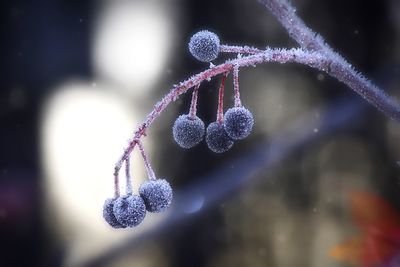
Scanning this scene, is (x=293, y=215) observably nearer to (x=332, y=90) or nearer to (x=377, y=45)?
(x=332, y=90)

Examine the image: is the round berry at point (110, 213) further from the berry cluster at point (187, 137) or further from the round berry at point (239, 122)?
the round berry at point (239, 122)

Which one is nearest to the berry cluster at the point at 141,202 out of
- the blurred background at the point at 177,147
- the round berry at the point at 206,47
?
the round berry at the point at 206,47

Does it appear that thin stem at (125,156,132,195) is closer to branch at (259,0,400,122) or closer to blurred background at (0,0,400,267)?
branch at (259,0,400,122)

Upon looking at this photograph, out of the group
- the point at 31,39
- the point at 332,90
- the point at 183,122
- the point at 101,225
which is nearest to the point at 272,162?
the point at 332,90

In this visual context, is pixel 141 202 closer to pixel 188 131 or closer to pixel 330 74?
pixel 188 131

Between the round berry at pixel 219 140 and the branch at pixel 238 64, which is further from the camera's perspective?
the round berry at pixel 219 140

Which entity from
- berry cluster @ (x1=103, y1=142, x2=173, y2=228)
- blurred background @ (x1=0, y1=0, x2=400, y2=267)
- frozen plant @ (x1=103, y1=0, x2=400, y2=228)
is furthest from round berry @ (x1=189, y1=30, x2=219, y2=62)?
blurred background @ (x1=0, y1=0, x2=400, y2=267)

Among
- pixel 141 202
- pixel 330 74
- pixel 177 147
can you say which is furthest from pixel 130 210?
pixel 177 147

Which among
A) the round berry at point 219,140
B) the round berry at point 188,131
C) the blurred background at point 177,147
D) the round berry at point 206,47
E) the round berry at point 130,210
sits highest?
the blurred background at point 177,147
